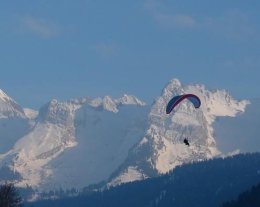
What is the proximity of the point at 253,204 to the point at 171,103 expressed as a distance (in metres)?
91.6

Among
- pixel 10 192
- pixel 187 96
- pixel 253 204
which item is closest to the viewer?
pixel 10 192

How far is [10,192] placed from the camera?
9325 cm

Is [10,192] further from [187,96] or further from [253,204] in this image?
[253,204]

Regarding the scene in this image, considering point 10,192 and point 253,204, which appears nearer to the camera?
point 10,192

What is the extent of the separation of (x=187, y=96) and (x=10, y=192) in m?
23.4

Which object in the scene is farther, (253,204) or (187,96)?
(253,204)

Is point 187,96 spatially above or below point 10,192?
above

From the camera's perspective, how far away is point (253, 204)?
199375mm

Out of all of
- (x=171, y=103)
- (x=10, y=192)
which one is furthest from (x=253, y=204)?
(x=10, y=192)

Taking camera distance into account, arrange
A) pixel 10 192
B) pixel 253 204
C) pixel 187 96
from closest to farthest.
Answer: pixel 10 192
pixel 187 96
pixel 253 204

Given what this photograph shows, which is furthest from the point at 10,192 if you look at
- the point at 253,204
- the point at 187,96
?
the point at 253,204

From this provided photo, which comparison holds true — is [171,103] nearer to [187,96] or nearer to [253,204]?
[187,96]

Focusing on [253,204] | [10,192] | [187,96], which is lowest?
[10,192]

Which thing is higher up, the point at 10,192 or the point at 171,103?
the point at 171,103
